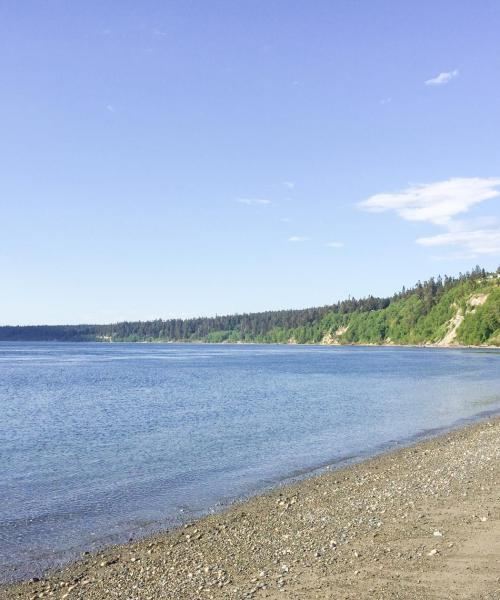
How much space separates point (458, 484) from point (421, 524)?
17.4ft

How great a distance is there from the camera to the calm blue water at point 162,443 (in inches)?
741

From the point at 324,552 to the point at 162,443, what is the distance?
20.6 m

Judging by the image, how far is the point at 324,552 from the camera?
1383cm

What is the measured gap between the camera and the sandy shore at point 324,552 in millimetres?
11778

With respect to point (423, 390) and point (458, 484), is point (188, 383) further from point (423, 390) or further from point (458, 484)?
point (458, 484)

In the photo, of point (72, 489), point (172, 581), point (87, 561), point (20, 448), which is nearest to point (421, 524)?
point (172, 581)

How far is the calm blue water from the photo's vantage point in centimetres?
1881

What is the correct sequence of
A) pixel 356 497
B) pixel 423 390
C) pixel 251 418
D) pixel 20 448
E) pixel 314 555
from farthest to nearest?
pixel 423 390 < pixel 251 418 < pixel 20 448 < pixel 356 497 < pixel 314 555

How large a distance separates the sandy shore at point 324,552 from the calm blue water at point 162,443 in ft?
5.89

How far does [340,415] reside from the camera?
44.0 metres

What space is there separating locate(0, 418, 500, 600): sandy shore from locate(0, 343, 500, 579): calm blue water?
5.89 feet

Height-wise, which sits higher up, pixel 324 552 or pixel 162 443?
pixel 324 552

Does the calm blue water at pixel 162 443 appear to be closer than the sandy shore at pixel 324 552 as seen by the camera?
No

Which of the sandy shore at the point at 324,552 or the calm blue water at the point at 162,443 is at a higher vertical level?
the sandy shore at the point at 324,552
